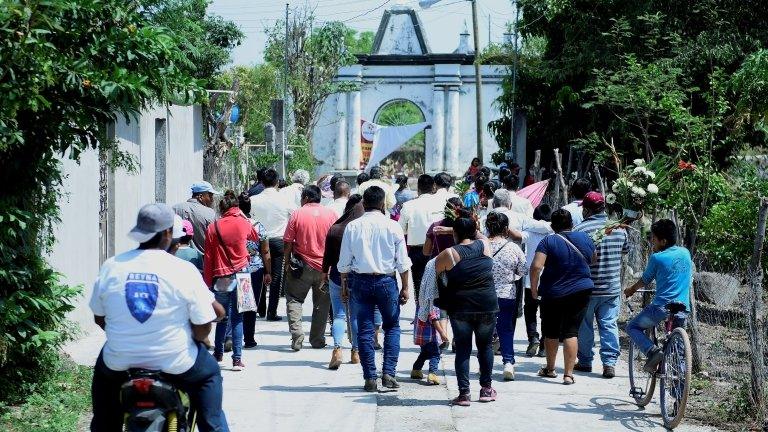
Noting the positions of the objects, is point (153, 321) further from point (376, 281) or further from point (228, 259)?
point (228, 259)

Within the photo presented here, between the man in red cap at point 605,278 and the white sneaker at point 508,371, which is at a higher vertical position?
the man in red cap at point 605,278

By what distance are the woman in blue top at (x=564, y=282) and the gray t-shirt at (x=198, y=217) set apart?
3626 mm

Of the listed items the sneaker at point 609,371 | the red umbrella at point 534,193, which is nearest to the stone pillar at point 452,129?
the red umbrella at point 534,193

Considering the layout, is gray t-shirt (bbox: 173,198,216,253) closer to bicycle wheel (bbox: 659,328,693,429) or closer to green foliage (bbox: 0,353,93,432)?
green foliage (bbox: 0,353,93,432)

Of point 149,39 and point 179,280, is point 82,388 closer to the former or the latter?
point 149,39

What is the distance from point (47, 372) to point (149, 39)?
2.97 m

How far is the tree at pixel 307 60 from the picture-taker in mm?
40094

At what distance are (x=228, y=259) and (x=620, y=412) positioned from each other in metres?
3.97

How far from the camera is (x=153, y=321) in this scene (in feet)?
18.3

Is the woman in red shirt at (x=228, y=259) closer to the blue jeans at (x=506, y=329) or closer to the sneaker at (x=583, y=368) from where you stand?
the blue jeans at (x=506, y=329)

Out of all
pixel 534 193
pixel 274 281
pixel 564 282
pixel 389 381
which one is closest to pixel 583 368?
pixel 564 282

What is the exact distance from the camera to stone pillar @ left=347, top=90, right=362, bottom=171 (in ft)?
167

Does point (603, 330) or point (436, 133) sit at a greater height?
point (436, 133)

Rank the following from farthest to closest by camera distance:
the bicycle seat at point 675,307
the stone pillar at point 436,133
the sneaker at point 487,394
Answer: the stone pillar at point 436,133 → the sneaker at point 487,394 → the bicycle seat at point 675,307
